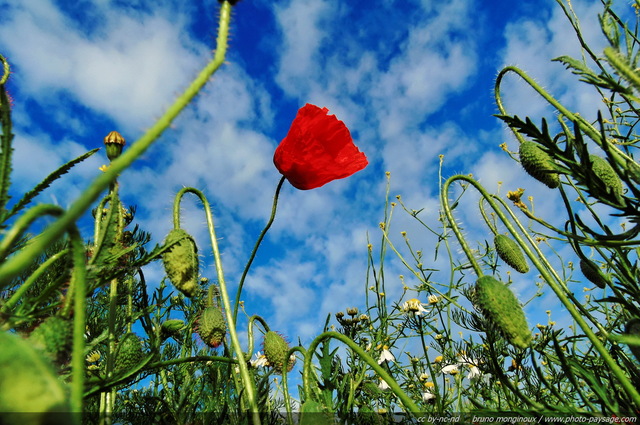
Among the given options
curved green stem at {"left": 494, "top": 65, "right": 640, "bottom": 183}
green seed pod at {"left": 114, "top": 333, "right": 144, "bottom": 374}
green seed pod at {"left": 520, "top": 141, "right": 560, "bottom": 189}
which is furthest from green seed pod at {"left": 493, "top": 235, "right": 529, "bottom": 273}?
green seed pod at {"left": 114, "top": 333, "right": 144, "bottom": 374}

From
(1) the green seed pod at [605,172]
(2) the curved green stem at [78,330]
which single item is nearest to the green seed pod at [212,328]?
(2) the curved green stem at [78,330]

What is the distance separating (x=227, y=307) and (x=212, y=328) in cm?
31

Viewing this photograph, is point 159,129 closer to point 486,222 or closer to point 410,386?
point 486,222

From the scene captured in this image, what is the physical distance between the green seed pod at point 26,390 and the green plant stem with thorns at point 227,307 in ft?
2.47

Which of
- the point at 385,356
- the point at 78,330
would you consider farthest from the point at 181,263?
the point at 385,356

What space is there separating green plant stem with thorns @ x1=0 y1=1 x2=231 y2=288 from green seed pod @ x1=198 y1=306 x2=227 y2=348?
1.04 metres

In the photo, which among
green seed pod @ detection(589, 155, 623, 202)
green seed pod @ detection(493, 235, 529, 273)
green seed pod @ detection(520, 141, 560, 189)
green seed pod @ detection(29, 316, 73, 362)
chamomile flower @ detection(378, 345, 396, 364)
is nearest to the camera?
green seed pod @ detection(29, 316, 73, 362)

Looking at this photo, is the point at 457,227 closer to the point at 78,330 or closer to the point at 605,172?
the point at 605,172

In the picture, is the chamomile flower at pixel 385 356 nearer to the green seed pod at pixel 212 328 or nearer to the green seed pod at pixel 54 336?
the green seed pod at pixel 212 328

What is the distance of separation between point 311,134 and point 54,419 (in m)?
1.57

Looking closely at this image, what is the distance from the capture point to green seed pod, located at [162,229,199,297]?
1208 millimetres

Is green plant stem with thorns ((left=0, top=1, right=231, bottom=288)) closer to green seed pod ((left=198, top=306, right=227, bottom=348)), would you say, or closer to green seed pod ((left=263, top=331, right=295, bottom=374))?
green seed pod ((left=198, top=306, right=227, bottom=348))

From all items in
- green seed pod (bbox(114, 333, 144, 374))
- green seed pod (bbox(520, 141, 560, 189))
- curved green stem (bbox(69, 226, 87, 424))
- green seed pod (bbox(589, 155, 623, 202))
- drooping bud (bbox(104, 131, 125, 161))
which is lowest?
curved green stem (bbox(69, 226, 87, 424))

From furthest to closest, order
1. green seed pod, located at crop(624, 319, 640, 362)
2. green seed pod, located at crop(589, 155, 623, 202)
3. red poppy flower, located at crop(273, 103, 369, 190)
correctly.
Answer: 1. red poppy flower, located at crop(273, 103, 369, 190)
2. green seed pod, located at crop(589, 155, 623, 202)
3. green seed pod, located at crop(624, 319, 640, 362)
